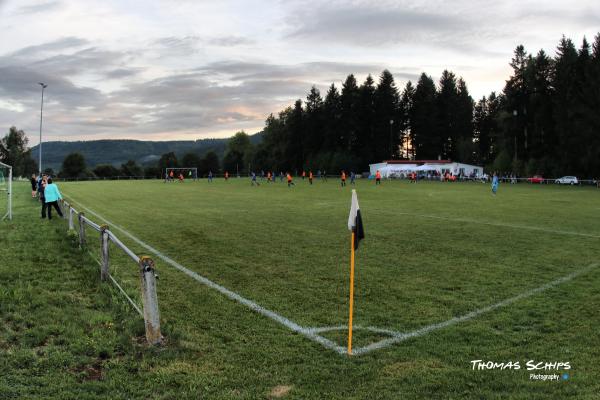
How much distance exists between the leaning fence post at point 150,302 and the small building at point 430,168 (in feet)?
243

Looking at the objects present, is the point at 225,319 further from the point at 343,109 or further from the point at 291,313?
the point at 343,109

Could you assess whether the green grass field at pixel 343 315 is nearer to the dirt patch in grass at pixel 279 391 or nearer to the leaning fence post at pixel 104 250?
Result: the dirt patch in grass at pixel 279 391

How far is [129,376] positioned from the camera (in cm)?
469

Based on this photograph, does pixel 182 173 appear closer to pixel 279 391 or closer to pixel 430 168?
pixel 430 168

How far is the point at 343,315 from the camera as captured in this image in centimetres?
673

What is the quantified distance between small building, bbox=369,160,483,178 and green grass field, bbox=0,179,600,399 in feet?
216

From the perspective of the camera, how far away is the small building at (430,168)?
77812 millimetres

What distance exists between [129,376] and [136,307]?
6.28 feet

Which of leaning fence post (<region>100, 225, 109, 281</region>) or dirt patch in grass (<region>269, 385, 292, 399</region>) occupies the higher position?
leaning fence post (<region>100, 225, 109, 281</region>)

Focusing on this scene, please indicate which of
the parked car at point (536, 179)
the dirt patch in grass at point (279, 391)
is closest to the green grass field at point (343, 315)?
the dirt patch in grass at point (279, 391)

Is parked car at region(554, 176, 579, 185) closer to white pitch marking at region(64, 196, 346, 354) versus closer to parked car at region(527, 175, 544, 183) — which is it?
parked car at region(527, 175, 544, 183)

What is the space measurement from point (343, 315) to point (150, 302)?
2.68m

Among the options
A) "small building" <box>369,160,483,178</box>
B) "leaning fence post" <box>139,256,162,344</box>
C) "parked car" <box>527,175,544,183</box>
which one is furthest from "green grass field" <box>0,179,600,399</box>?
"small building" <box>369,160,483,178</box>

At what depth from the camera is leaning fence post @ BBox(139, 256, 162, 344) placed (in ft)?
17.8
